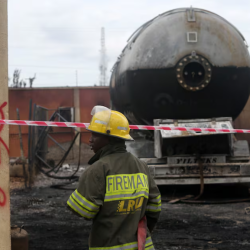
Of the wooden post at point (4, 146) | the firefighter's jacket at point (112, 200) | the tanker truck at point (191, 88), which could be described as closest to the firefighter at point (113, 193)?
the firefighter's jacket at point (112, 200)

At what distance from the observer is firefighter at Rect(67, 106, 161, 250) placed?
6.84 ft

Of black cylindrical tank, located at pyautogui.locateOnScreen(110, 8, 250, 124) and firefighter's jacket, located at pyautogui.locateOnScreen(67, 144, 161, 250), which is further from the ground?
black cylindrical tank, located at pyautogui.locateOnScreen(110, 8, 250, 124)

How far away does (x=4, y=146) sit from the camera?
9.50ft

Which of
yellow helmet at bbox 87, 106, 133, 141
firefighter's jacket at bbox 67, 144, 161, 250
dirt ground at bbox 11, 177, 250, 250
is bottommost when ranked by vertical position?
dirt ground at bbox 11, 177, 250, 250

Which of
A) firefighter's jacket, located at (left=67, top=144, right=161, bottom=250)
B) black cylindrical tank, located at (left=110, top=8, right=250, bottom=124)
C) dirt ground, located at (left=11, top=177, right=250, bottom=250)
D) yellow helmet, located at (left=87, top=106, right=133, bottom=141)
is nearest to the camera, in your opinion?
firefighter's jacket, located at (left=67, top=144, right=161, bottom=250)

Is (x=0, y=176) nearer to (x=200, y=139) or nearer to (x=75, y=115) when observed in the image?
(x=200, y=139)

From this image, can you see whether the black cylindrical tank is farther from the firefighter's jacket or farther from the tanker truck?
the firefighter's jacket

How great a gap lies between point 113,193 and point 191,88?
14.0 feet

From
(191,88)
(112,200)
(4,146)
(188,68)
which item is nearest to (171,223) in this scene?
(191,88)

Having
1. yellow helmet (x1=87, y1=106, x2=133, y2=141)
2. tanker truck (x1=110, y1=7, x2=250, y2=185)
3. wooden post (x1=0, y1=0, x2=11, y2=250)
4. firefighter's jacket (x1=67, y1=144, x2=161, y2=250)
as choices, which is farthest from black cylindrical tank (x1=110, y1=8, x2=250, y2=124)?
firefighter's jacket (x1=67, y1=144, x2=161, y2=250)

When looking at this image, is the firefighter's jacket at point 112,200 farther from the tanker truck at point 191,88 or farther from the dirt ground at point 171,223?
the tanker truck at point 191,88

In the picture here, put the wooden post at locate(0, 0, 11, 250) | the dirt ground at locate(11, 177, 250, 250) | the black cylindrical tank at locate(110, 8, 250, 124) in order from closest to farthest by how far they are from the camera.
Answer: the wooden post at locate(0, 0, 11, 250)
the dirt ground at locate(11, 177, 250, 250)
the black cylindrical tank at locate(110, 8, 250, 124)

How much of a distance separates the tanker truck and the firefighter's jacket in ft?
12.4

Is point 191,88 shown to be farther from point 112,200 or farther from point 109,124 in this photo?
point 112,200
